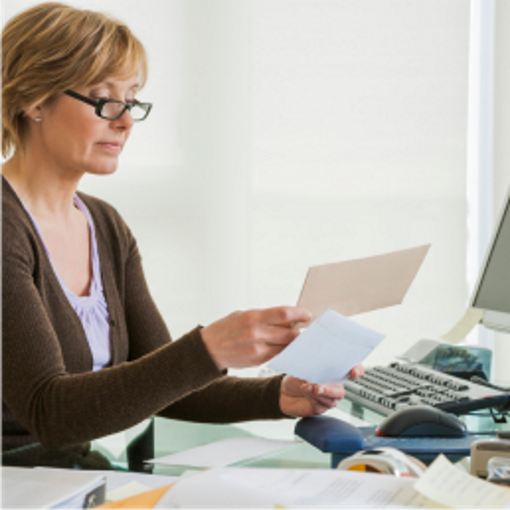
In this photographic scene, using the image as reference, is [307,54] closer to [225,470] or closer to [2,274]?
[2,274]

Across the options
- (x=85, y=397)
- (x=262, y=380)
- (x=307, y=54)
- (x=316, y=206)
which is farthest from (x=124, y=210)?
(x=85, y=397)

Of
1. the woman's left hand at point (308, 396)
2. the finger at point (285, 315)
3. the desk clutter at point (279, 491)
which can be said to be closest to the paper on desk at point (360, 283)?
the finger at point (285, 315)

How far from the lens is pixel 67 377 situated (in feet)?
2.99

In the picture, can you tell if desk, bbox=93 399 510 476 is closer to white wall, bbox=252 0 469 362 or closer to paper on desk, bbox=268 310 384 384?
paper on desk, bbox=268 310 384 384

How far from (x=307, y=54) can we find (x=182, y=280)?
3.38ft

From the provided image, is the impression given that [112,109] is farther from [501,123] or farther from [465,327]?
[501,123]

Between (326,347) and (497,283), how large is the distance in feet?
2.38

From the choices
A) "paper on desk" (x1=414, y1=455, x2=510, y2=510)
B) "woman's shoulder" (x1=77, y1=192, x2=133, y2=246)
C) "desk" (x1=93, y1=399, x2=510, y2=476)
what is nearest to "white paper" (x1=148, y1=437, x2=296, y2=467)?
"desk" (x1=93, y1=399, x2=510, y2=476)

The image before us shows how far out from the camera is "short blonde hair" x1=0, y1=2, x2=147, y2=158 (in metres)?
1.11

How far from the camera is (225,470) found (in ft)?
1.80

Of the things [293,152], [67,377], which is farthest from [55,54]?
[293,152]

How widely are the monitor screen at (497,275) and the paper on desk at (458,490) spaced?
2.82 feet

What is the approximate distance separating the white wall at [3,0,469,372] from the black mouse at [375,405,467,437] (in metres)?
1.66

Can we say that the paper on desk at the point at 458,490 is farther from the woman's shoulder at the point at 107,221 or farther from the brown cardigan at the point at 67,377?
the woman's shoulder at the point at 107,221
